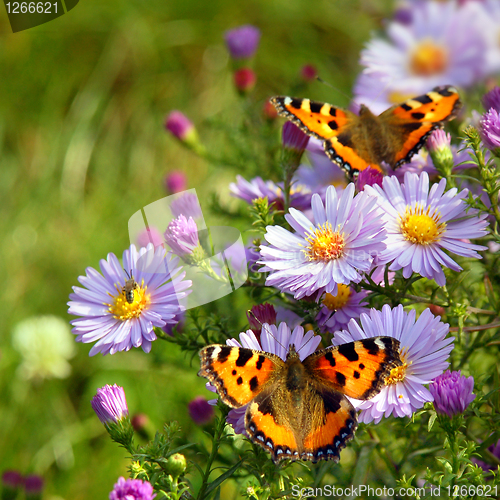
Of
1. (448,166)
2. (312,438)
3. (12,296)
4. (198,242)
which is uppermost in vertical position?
(448,166)

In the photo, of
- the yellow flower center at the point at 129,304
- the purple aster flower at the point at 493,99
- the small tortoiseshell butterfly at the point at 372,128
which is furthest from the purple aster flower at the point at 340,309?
the purple aster flower at the point at 493,99

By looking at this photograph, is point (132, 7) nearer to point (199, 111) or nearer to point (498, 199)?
point (199, 111)

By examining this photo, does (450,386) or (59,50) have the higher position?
(450,386)

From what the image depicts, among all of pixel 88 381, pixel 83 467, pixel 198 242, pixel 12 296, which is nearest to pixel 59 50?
pixel 12 296

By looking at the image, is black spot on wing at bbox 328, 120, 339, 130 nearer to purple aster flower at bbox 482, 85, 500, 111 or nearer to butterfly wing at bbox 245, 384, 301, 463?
purple aster flower at bbox 482, 85, 500, 111

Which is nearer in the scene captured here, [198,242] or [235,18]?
[198,242]

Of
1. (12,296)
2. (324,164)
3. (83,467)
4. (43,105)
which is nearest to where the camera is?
(324,164)
